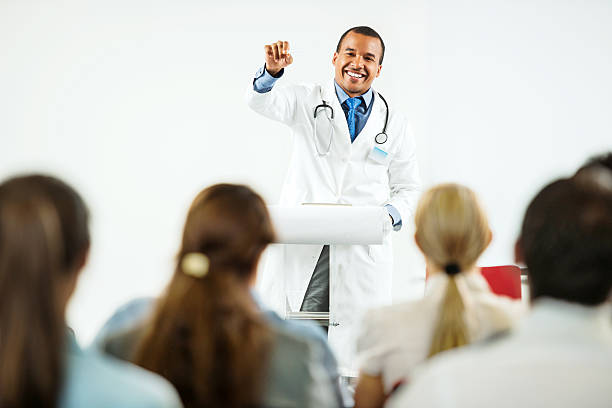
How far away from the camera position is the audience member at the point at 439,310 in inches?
51.9

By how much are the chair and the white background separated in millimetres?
1348

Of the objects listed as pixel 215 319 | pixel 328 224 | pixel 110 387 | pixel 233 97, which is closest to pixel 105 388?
pixel 110 387

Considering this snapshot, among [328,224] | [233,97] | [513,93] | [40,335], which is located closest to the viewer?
[40,335]

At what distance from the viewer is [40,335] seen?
0.84 m

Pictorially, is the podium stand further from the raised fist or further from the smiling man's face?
the smiling man's face

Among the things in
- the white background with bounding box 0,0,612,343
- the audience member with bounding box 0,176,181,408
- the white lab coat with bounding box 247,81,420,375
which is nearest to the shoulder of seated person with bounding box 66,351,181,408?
the audience member with bounding box 0,176,181,408

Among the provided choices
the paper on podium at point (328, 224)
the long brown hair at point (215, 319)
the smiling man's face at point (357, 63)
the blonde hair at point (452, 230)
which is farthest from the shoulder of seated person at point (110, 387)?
the smiling man's face at point (357, 63)

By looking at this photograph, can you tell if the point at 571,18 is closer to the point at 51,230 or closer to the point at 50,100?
the point at 50,100

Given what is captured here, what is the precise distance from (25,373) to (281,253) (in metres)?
1.70

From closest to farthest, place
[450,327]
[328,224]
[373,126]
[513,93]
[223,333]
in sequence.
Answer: [223,333], [450,327], [328,224], [373,126], [513,93]

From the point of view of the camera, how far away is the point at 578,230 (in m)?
0.95

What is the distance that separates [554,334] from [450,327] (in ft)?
1.29

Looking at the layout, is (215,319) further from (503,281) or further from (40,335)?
(503,281)

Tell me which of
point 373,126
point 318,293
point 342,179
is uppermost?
point 373,126
